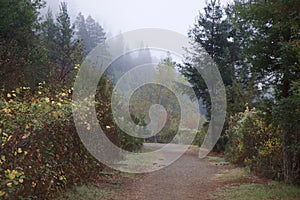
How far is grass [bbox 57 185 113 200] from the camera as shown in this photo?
5575 mm

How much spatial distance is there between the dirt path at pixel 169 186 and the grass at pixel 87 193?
261mm

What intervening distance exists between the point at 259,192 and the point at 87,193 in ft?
11.3

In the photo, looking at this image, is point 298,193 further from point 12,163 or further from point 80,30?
point 80,30

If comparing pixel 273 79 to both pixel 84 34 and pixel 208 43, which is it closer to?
pixel 208 43

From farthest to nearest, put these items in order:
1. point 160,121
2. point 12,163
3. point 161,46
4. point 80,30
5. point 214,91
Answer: point 80,30, point 160,121, point 214,91, point 161,46, point 12,163

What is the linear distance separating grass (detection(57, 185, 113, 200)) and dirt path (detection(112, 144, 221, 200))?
0.26 m

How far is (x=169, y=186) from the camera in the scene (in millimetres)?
7594

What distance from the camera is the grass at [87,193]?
18.3ft

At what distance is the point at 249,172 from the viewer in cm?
902

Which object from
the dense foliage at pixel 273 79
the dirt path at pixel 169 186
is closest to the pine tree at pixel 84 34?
the dirt path at pixel 169 186

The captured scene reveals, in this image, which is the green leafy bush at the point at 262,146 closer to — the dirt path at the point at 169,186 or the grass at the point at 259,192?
the grass at the point at 259,192

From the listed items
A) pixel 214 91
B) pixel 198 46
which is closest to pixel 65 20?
pixel 198 46

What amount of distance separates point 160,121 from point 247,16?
69.4 feet

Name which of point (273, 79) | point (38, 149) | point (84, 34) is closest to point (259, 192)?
point (273, 79)
